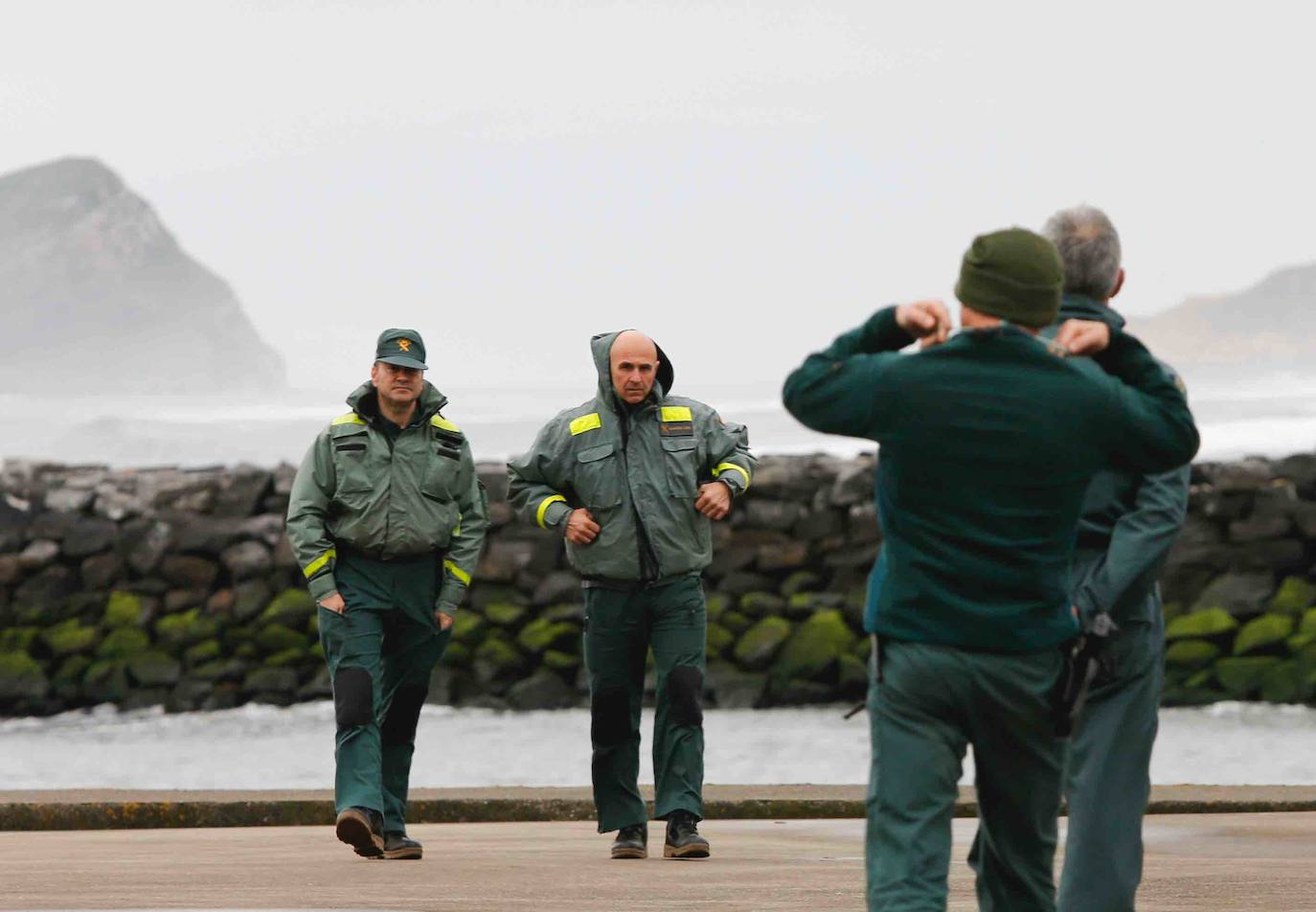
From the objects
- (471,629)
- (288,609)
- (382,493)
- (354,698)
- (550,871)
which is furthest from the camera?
(288,609)

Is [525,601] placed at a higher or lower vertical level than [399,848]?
lower

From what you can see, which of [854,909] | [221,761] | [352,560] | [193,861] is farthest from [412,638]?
[221,761]

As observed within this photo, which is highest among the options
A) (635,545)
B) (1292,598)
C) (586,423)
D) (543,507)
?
(586,423)

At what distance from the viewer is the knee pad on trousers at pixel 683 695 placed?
827cm

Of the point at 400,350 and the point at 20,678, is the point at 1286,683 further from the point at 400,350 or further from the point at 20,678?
the point at 400,350

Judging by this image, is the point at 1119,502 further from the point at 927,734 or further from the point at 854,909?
the point at 854,909

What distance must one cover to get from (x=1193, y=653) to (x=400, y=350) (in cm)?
1188

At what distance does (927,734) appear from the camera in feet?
15.0

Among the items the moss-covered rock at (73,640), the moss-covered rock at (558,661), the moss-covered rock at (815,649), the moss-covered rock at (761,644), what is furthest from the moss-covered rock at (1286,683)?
the moss-covered rock at (73,640)

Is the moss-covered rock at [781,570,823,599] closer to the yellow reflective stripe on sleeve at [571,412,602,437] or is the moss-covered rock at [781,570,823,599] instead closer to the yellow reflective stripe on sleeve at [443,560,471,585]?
the yellow reflective stripe on sleeve at [443,560,471,585]

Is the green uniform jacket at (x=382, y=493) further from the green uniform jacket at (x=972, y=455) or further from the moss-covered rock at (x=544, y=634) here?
the moss-covered rock at (x=544, y=634)

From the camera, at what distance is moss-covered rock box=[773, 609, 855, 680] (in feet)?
62.4

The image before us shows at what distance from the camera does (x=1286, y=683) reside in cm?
1881

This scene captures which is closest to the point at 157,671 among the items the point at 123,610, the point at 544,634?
the point at 123,610
